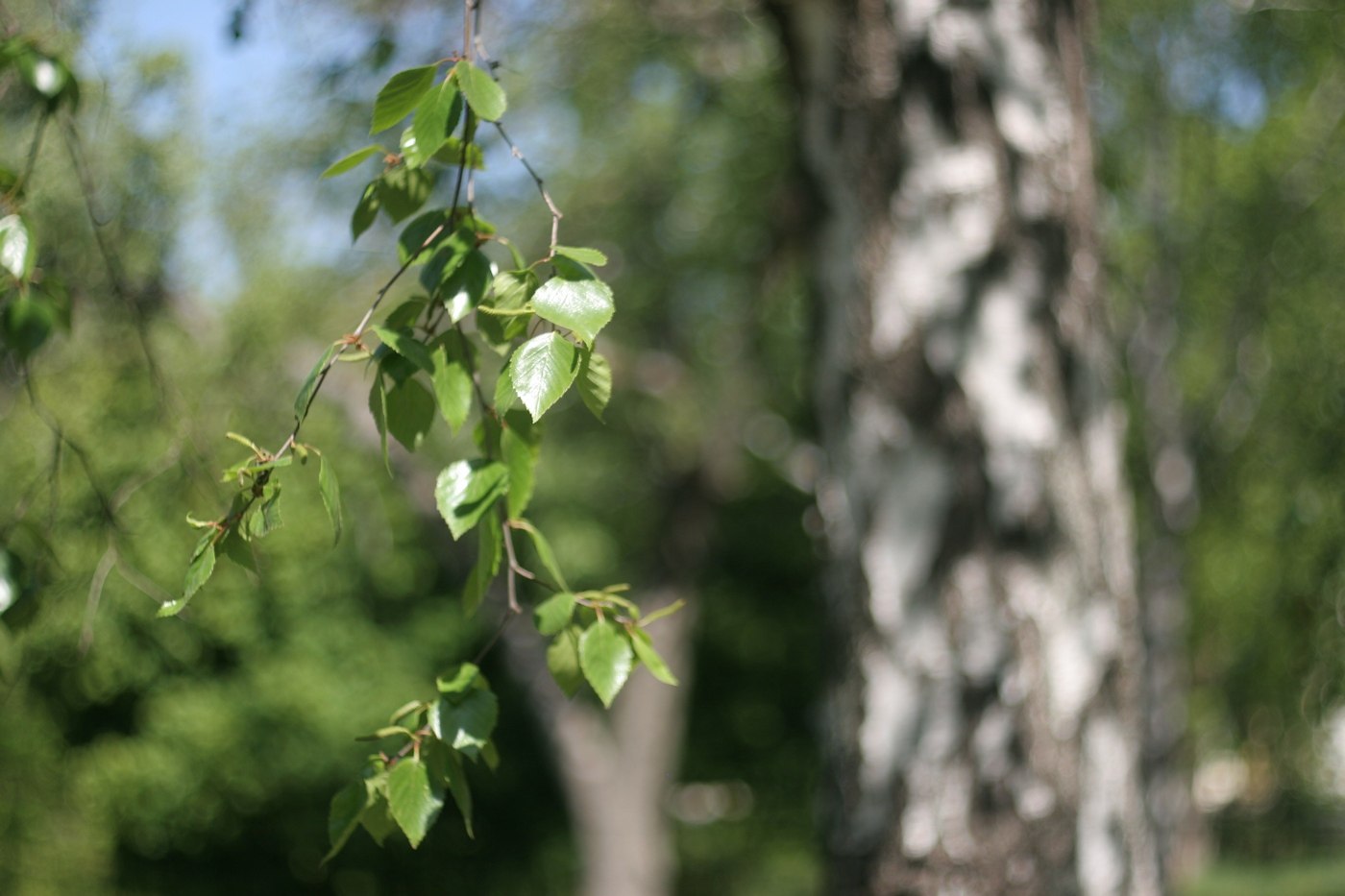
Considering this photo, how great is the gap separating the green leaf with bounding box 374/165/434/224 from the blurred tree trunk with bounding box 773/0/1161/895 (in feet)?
3.46

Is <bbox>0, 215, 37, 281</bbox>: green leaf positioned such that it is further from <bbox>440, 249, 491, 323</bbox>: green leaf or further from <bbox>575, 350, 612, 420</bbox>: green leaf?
<bbox>575, 350, 612, 420</bbox>: green leaf


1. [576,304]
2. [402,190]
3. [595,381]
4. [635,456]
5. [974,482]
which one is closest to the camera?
[576,304]

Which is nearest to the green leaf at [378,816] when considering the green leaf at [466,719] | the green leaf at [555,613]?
the green leaf at [466,719]

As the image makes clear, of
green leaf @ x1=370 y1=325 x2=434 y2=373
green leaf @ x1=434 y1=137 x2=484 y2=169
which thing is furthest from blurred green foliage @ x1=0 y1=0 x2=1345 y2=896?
green leaf @ x1=370 y1=325 x2=434 y2=373

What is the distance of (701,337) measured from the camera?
10695mm

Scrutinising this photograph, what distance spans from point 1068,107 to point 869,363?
1.86ft

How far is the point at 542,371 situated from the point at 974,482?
1256 mm

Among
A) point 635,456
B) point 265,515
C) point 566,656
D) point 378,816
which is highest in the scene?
point 265,515

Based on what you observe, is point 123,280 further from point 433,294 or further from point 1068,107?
point 1068,107

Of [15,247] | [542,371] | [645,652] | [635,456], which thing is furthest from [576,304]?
[635,456]

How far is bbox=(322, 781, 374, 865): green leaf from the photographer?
1.22 m

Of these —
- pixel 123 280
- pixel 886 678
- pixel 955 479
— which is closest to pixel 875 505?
pixel 955 479

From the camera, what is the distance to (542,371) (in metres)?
1.05

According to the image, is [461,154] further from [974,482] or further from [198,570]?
[974,482]
